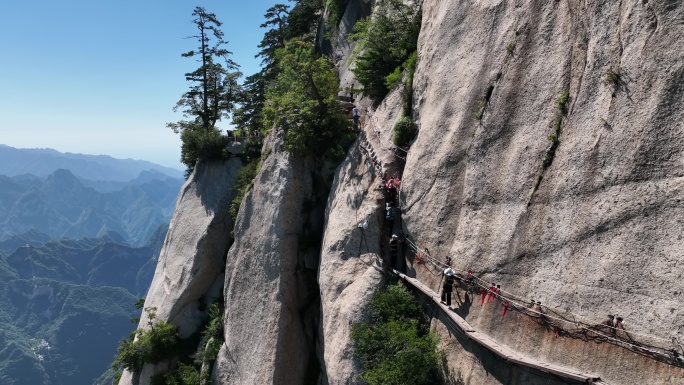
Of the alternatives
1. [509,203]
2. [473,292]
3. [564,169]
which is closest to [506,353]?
[473,292]

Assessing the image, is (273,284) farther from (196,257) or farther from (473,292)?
(473,292)

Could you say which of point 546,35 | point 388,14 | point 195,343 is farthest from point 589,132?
point 195,343

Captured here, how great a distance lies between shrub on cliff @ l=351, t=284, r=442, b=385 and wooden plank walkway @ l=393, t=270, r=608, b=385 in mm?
1246

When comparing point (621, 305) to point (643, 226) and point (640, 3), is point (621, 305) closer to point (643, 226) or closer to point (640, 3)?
point (643, 226)

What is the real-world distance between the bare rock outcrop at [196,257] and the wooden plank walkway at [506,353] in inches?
834

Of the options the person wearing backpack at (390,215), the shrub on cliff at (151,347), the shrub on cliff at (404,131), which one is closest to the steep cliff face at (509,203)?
the person wearing backpack at (390,215)

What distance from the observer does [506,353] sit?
1474 cm

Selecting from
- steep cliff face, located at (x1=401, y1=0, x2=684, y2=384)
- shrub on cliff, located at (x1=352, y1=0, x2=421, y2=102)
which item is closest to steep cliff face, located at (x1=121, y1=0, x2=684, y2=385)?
steep cliff face, located at (x1=401, y1=0, x2=684, y2=384)

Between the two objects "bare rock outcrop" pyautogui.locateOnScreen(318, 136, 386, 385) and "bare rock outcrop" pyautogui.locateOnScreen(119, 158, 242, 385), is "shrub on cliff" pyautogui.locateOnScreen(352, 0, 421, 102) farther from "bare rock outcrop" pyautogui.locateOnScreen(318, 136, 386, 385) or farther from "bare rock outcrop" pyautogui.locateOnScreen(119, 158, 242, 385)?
"bare rock outcrop" pyautogui.locateOnScreen(119, 158, 242, 385)

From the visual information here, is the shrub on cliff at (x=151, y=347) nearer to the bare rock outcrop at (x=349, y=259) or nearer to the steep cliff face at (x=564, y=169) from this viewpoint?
the bare rock outcrop at (x=349, y=259)

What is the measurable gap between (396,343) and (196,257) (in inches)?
882

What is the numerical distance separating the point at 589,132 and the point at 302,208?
61.1ft

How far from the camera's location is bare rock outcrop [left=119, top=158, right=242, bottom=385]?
34750 mm

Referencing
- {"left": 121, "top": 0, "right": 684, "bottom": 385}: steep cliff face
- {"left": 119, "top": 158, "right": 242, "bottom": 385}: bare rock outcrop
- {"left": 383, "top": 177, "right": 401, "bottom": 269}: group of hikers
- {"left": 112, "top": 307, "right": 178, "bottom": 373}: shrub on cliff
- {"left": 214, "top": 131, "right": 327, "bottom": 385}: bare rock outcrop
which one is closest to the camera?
{"left": 121, "top": 0, "right": 684, "bottom": 385}: steep cliff face
